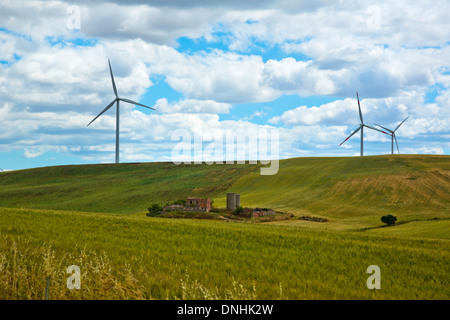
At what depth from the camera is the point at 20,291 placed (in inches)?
364

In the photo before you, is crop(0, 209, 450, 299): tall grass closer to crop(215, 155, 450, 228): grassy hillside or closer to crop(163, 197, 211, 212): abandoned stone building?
crop(163, 197, 211, 212): abandoned stone building

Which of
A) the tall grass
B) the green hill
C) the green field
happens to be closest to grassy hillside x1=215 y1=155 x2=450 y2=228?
the green hill

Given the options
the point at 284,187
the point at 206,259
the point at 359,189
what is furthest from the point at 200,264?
the point at 284,187

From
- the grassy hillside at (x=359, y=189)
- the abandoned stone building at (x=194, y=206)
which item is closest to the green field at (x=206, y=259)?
the grassy hillside at (x=359, y=189)

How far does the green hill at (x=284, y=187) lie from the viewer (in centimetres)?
6959

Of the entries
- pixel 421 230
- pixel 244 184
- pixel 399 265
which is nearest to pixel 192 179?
pixel 244 184

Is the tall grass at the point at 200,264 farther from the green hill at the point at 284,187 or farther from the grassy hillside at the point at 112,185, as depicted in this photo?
the grassy hillside at the point at 112,185

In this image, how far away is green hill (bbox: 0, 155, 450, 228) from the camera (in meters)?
69.6

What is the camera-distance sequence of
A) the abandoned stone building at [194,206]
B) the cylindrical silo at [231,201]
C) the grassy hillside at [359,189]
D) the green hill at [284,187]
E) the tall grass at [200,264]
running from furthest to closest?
the green hill at [284,187] < the grassy hillside at [359,189] < the cylindrical silo at [231,201] < the abandoned stone building at [194,206] < the tall grass at [200,264]

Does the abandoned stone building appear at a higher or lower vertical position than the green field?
lower

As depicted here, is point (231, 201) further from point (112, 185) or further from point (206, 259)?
point (112, 185)

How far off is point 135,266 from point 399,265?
900 centimetres

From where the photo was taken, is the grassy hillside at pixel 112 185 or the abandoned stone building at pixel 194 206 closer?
the abandoned stone building at pixel 194 206
